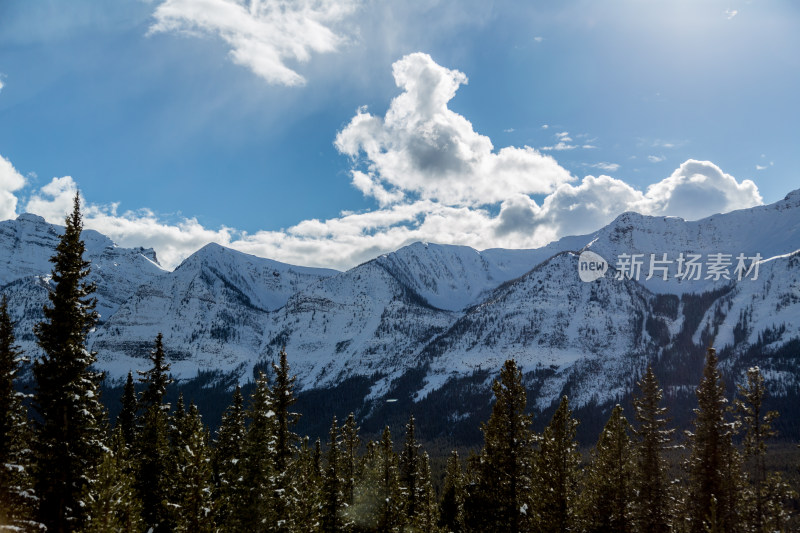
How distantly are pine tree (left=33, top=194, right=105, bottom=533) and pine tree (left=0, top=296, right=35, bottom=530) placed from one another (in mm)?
680

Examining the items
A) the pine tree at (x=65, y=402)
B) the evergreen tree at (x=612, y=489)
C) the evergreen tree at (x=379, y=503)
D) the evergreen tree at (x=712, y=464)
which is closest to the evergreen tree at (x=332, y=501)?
the evergreen tree at (x=379, y=503)

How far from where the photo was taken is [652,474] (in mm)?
36750

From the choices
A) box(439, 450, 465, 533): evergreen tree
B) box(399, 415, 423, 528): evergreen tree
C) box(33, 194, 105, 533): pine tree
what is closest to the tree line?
box(33, 194, 105, 533): pine tree

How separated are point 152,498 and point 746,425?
123 ft

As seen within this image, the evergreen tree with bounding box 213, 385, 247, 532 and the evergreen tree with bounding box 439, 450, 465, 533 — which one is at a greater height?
the evergreen tree with bounding box 213, 385, 247, 532

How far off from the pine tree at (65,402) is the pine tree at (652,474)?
32114 mm

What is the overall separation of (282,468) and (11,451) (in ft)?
47.5

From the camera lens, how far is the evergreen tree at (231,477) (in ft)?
92.8

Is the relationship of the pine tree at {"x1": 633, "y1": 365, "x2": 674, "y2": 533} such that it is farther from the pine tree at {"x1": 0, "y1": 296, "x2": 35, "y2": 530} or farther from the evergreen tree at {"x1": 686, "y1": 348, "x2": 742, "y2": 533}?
the pine tree at {"x1": 0, "y1": 296, "x2": 35, "y2": 530}

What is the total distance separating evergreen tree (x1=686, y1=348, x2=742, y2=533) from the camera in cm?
3309

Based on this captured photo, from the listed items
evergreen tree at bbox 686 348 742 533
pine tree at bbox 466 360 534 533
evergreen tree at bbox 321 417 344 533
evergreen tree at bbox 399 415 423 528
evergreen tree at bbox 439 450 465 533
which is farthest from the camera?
evergreen tree at bbox 439 450 465 533

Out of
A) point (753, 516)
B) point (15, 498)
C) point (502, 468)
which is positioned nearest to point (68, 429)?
point (15, 498)

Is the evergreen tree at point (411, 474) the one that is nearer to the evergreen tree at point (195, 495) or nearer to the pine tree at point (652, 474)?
the pine tree at point (652, 474)

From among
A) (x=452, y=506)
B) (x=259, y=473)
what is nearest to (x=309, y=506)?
(x=259, y=473)
